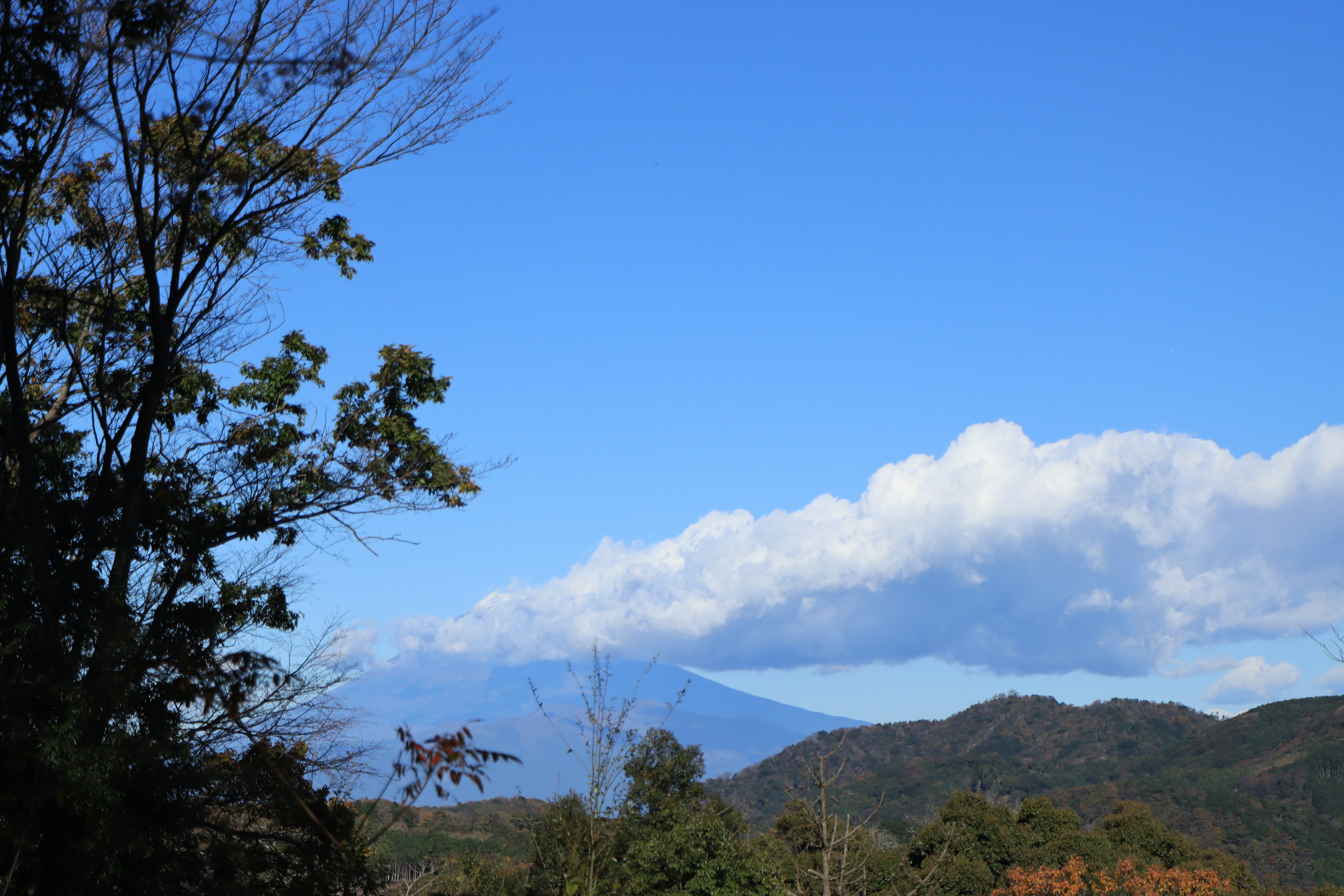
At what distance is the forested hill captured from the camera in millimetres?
72188

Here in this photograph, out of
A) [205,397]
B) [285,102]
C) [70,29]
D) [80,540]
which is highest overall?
[285,102]

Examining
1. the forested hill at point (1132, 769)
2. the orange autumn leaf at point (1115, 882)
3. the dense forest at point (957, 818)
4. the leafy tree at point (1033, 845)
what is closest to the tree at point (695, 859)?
the dense forest at point (957, 818)

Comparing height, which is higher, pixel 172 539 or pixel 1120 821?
pixel 172 539

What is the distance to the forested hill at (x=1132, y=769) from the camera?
72188mm

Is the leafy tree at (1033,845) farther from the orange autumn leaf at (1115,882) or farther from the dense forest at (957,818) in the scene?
the orange autumn leaf at (1115,882)

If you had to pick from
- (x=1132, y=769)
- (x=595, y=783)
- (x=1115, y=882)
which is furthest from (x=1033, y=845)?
(x=1132, y=769)

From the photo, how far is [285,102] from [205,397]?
4.72 metres

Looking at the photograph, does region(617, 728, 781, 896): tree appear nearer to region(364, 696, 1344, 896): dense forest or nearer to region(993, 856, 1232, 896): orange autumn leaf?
region(364, 696, 1344, 896): dense forest

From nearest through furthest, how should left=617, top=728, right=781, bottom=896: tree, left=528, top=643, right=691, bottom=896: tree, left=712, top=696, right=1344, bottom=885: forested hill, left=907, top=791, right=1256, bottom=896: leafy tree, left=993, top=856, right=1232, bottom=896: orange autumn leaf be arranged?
left=528, top=643, right=691, bottom=896: tree < left=617, top=728, right=781, bottom=896: tree < left=993, top=856, right=1232, bottom=896: orange autumn leaf < left=907, top=791, right=1256, bottom=896: leafy tree < left=712, top=696, right=1344, bottom=885: forested hill

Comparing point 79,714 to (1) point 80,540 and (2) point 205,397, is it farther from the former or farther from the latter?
(2) point 205,397

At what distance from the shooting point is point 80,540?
1099cm

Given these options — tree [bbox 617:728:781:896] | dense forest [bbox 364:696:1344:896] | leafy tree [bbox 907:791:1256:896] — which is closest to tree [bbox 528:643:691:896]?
dense forest [bbox 364:696:1344:896]

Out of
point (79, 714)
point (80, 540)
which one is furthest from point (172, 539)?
point (79, 714)

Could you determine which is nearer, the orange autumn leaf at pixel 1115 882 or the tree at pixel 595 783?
the tree at pixel 595 783
